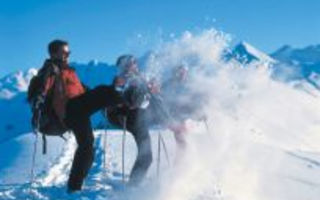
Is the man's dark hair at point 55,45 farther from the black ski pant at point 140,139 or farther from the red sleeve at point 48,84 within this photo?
the black ski pant at point 140,139

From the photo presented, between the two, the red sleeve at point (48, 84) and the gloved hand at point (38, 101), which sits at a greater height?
the red sleeve at point (48, 84)

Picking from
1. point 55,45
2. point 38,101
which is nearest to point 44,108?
point 38,101

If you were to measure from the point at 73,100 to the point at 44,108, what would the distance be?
1.35 feet

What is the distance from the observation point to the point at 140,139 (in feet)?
35.4

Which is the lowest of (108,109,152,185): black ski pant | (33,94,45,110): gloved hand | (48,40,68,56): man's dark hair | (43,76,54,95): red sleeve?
(108,109,152,185): black ski pant

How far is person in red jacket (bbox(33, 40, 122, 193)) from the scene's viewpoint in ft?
32.4

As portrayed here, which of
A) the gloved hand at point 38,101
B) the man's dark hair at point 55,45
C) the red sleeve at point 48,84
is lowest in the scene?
the gloved hand at point 38,101

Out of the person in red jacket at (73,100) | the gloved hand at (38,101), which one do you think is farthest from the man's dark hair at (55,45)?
the gloved hand at (38,101)

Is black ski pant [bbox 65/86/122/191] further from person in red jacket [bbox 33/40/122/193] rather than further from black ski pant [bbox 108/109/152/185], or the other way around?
black ski pant [bbox 108/109/152/185]

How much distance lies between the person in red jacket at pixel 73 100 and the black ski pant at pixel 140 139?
3.00 feet

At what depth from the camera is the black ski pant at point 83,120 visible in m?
9.90

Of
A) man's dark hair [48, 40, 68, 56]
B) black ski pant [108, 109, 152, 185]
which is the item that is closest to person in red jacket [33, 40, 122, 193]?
man's dark hair [48, 40, 68, 56]

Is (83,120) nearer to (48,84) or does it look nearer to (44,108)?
(44,108)

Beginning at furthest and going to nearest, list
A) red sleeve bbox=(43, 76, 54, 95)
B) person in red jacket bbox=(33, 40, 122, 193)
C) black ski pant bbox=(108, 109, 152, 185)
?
black ski pant bbox=(108, 109, 152, 185) → person in red jacket bbox=(33, 40, 122, 193) → red sleeve bbox=(43, 76, 54, 95)
